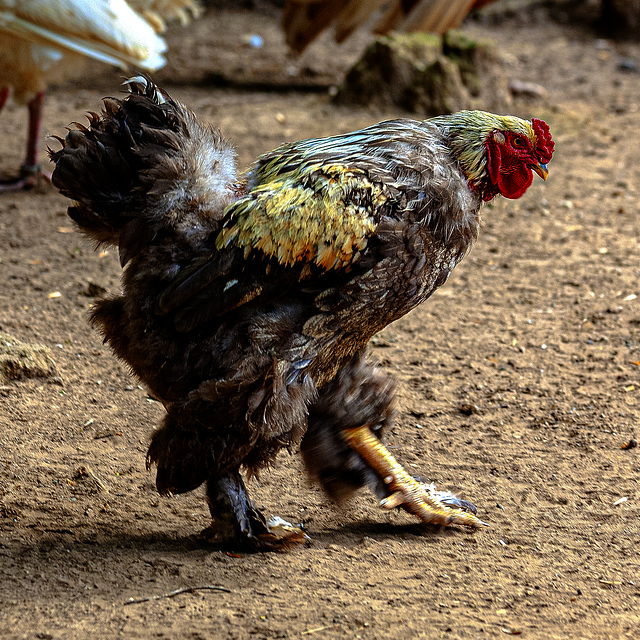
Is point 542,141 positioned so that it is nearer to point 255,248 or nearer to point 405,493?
point 255,248

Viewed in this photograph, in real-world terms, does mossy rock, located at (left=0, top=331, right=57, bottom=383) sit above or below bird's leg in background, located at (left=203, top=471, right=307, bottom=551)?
below

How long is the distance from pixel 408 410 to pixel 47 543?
2034mm

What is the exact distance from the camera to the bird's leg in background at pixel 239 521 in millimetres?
3336

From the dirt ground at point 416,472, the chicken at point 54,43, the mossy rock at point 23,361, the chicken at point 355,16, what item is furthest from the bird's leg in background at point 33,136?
the chicken at point 355,16

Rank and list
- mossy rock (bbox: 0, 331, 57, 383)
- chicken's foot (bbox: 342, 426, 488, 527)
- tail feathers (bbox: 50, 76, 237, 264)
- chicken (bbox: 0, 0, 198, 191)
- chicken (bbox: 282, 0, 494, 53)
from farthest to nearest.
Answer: chicken (bbox: 282, 0, 494, 53), chicken (bbox: 0, 0, 198, 191), mossy rock (bbox: 0, 331, 57, 383), chicken's foot (bbox: 342, 426, 488, 527), tail feathers (bbox: 50, 76, 237, 264)

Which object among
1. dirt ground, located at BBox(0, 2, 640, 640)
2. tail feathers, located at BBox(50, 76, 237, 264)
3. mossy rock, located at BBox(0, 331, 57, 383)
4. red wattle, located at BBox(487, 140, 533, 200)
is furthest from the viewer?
mossy rock, located at BBox(0, 331, 57, 383)

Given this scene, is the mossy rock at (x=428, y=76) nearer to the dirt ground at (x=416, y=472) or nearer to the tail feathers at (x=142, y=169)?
the dirt ground at (x=416, y=472)

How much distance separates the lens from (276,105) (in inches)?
406

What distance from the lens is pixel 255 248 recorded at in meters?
3.01

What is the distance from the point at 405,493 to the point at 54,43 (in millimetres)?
5216

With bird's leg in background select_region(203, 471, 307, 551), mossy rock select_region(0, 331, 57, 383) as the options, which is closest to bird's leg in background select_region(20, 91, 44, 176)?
mossy rock select_region(0, 331, 57, 383)

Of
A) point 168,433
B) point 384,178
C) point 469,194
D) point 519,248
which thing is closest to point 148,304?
point 168,433

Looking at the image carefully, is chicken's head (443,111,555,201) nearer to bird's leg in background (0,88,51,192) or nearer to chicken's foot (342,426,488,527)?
chicken's foot (342,426,488,527)

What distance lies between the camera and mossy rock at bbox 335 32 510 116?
9.41 meters
